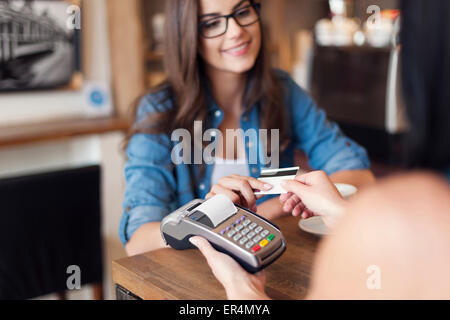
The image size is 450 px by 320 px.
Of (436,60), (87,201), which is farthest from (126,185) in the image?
(436,60)

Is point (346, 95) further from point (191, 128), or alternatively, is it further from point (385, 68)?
point (191, 128)

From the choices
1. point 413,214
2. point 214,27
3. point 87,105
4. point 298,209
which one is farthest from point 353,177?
point 87,105

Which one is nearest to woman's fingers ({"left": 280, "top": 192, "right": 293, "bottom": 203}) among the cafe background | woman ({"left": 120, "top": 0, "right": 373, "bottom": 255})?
woman ({"left": 120, "top": 0, "right": 373, "bottom": 255})

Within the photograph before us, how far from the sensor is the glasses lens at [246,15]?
1211 millimetres

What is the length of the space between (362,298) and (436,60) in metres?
0.27

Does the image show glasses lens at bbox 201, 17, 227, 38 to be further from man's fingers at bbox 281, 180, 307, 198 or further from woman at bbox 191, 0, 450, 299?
woman at bbox 191, 0, 450, 299

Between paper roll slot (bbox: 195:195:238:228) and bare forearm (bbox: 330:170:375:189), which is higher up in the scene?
paper roll slot (bbox: 195:195:238:228)

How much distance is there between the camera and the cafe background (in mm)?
1424

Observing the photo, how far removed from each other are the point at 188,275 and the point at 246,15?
701 mm

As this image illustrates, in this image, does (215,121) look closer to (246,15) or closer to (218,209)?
(246,15)

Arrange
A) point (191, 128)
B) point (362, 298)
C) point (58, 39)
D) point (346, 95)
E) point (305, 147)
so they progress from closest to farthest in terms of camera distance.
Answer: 1. point (362, 298)
2. point (191, 128)
3. point (305, 147)
4. point (58, 39)
5. point (346, 95)

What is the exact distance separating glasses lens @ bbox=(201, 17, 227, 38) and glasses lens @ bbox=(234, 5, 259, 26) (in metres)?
0.04

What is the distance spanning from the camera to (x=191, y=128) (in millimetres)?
1296

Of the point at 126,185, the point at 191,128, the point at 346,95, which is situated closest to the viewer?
the point at 126,185
